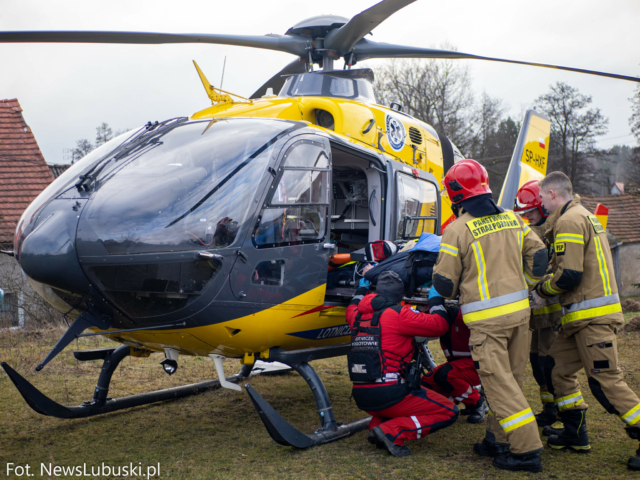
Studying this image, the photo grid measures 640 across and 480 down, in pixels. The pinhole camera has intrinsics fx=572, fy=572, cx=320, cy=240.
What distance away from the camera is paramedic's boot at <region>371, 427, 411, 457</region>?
4.14 metres

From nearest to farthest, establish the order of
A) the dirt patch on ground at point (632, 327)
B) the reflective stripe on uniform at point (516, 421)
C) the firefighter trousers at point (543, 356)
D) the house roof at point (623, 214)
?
the reflective stripe on uniform at point (516, 421) < the firefighter trousers at point (543, 356) < the dirt patch on ground at point (632, 327) < the house roof at point (623, 214)

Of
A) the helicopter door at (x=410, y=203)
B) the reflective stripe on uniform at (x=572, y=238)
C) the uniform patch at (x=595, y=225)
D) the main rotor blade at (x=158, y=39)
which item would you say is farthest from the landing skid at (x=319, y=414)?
the main rotor blade at (x=158, y=39)

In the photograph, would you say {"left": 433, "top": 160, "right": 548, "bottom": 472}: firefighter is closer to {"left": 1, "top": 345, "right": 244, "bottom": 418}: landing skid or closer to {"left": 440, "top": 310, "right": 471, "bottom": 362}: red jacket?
{"left": 440, "top": 310, "right": 471, "bottom": 362}: red jacket

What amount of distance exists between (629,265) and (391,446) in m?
24.6

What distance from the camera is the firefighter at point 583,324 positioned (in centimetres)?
392

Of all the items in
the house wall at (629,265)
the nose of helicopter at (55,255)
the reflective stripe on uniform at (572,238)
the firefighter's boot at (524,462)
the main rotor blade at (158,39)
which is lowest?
the house wall at (629,265)

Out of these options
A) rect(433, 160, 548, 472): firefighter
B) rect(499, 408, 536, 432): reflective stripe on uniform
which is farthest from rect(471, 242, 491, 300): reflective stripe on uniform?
rect(499, 408, 536, 432): reflective stripe on uniform

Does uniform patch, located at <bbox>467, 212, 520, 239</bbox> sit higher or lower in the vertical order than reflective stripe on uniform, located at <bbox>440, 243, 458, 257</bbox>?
higher

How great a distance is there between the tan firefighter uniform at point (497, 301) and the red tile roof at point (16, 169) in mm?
9917

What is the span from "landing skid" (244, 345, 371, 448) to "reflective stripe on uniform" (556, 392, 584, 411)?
1.53 meters

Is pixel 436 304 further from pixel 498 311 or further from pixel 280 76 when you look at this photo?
pixel 280 76

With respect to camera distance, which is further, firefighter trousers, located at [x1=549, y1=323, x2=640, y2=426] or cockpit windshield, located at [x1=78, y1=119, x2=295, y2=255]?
firefighter trousers, located at [x1=549, y1=323, x2=640, y2=426]

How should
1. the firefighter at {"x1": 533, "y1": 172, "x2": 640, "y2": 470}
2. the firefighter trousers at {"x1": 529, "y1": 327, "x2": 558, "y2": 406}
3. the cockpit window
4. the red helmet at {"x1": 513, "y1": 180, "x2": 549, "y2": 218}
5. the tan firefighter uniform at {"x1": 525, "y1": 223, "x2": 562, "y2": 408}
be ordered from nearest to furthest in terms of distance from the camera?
the firefighter at {"x1": 533, "y1": 172, "x2": 640, "y2": 470}
the tan firefighter uniform at {"x1": 525, "y1": 223, "x2": 562, "y2": 408}
the firefighter trousers at {"x1": 529, "y1": 327, "x2": 558, "y2": 406}
the red helmet at {"x1": 513, "y1": 180, "x2": 549, "y2": 218}
the cockpit window

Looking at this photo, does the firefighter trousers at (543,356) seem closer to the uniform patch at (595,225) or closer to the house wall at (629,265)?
the uniform patch at (595,225)
